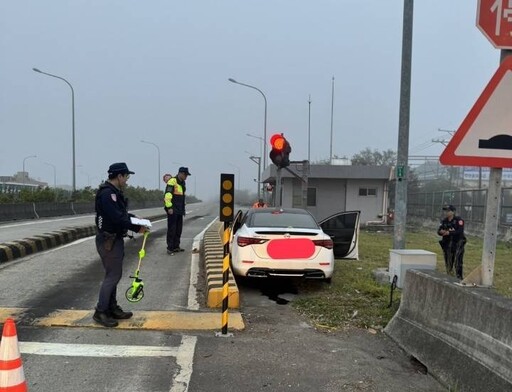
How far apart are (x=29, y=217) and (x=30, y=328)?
→ 22655mm

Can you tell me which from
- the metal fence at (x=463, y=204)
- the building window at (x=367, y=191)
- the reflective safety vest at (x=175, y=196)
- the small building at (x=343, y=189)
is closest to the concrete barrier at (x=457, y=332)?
the reflective safety vest at (x=175, y=196)

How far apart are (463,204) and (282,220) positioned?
67.3ft

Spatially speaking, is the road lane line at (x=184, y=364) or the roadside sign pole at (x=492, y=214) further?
the road lane line at (x=184, y=364)

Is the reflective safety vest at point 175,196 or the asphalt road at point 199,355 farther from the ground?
the reflective safety vest at point 175,196

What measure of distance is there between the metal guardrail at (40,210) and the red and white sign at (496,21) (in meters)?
23.7

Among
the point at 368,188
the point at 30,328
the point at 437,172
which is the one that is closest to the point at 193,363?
the point at 30,328

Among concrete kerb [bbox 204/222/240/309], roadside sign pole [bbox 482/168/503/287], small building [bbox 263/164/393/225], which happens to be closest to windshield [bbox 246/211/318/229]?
concrete kerb [bbox 204/222/240/309]

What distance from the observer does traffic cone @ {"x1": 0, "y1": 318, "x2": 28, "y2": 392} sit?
10.3 feet

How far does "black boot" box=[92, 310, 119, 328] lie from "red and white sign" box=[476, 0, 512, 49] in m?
4.69

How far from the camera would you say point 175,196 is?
1139 centimetres

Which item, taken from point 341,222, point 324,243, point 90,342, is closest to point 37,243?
point 341,222

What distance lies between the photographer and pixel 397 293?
7.62 meters

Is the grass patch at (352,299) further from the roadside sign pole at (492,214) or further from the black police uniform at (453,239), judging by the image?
the roadside sign pole at (492,214)

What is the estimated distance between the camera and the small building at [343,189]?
30.8m
